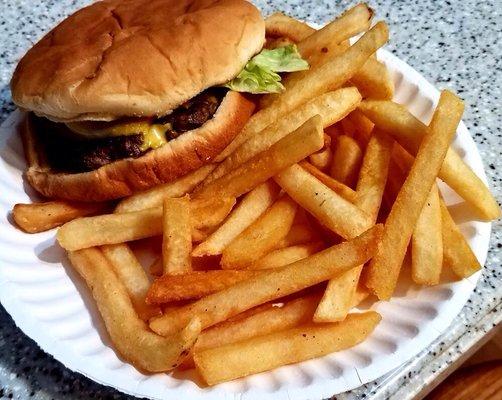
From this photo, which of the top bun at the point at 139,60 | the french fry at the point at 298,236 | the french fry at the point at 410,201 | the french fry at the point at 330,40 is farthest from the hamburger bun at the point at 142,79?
the french fry at the point at 410,201

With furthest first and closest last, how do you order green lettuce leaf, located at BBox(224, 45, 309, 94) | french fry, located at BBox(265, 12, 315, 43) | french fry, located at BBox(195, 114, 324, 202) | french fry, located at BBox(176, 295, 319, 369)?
french fry, located at BBox(265, 12, 315, 43) → green lettuce leaf, located at BBox(224, 45, 309, 94) → french fry, located at BBox(195, 114, 324, 202) → french fry, located at BBox(176, 295, 319, 369)

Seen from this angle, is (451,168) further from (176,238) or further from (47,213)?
(47,213)

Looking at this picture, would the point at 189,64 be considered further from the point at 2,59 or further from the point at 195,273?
the point at 2,59

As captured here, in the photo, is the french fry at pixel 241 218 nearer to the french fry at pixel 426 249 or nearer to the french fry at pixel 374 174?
the french fry at pixel 374 174

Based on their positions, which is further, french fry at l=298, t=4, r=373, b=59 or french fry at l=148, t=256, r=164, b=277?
french fry at l=298, t=4, r=373, b=59

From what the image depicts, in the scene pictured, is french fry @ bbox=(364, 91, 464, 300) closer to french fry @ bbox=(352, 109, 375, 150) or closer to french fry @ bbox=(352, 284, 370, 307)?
french fry @ bbox=(352, 284, 370, 307)

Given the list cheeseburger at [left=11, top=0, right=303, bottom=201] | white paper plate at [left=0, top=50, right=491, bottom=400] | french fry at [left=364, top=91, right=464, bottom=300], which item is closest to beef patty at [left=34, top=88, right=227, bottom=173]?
cheeseburger at [left=11, top=0, right=303, bottom=201]

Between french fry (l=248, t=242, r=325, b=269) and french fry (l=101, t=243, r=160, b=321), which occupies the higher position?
french fry (l=248, t=242, r=325, b=269)
